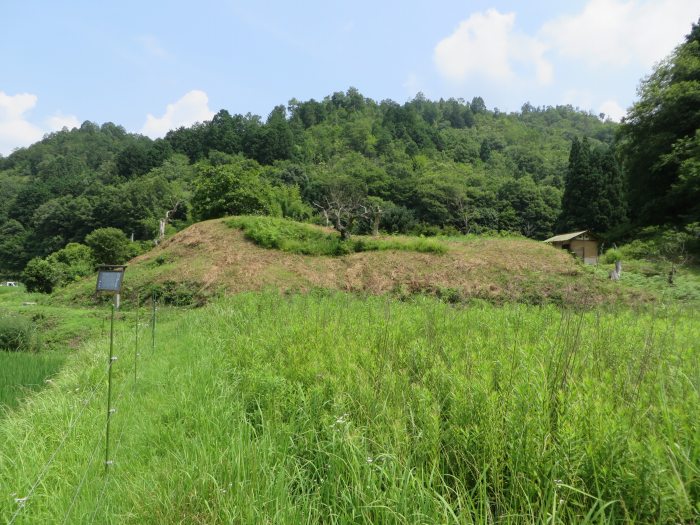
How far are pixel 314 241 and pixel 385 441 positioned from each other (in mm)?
14760

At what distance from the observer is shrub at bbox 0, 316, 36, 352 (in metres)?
9.41

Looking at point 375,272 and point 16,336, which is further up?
point 375,272

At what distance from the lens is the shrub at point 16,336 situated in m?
9.41

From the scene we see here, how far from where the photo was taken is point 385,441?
2.42 meters

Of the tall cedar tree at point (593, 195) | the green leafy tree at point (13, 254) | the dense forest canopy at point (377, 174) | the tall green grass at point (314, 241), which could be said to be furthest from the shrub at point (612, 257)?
the green leafy tree at point (13, 254)

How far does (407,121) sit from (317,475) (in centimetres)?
7922

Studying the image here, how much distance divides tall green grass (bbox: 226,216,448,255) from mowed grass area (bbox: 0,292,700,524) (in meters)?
11.8

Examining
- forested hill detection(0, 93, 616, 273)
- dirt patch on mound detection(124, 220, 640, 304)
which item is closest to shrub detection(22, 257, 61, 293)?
forested hill detection(0, 93, 616, 273)

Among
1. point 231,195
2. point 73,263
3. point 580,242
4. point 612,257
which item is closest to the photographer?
point 612,257

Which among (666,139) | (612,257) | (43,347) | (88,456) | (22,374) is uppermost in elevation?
(666,139)

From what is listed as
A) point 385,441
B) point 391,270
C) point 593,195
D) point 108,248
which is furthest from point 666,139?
point 108,248

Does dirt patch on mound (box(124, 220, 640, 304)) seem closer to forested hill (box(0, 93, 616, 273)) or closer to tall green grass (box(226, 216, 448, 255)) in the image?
tall green grass (box(226, 216, 448, 255))

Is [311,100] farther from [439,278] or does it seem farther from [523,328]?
[523,328]

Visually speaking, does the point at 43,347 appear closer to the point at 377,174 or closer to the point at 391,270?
the point at 391,270
